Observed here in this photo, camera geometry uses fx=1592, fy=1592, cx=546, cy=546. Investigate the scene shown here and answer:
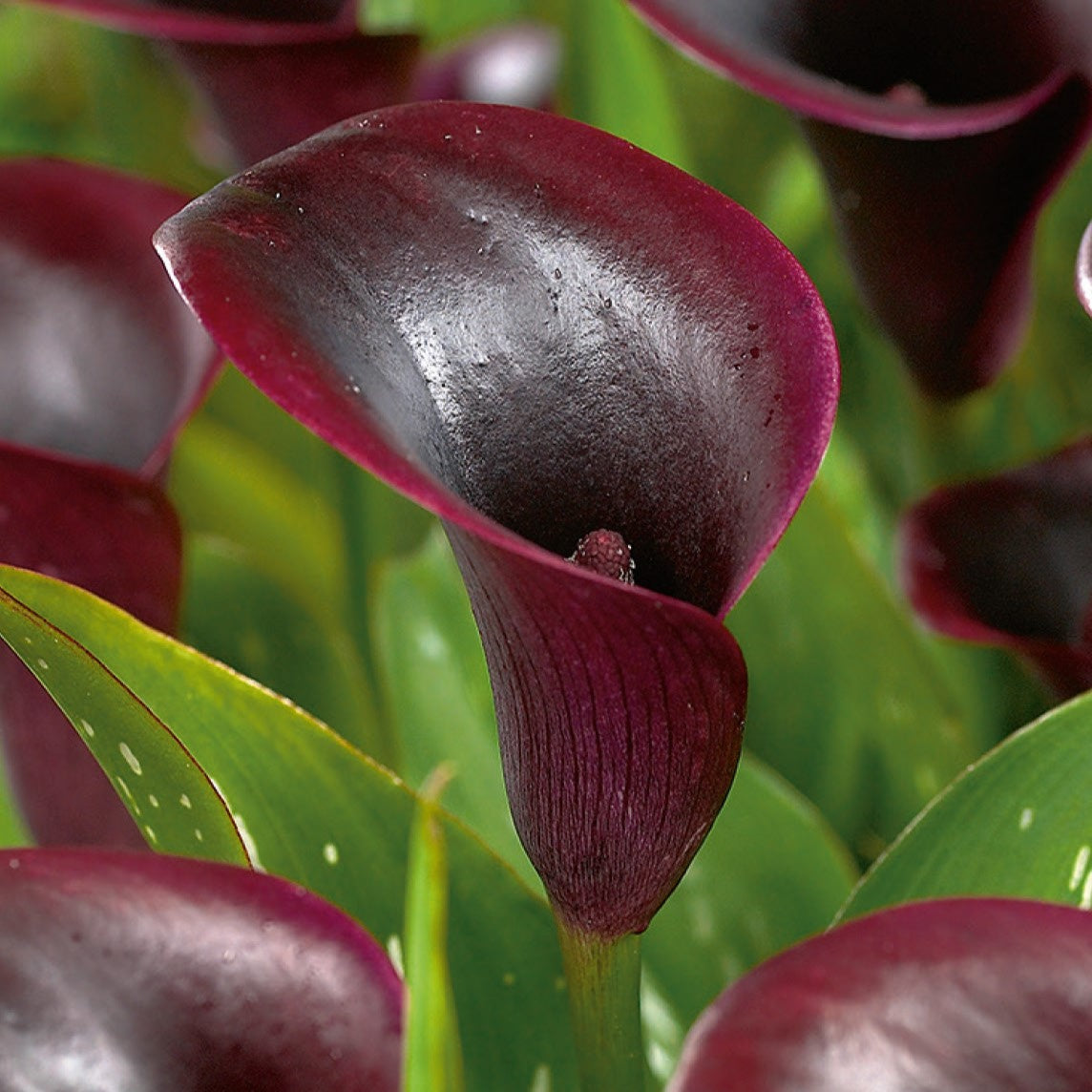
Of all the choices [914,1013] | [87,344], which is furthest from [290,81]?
[914,1013]

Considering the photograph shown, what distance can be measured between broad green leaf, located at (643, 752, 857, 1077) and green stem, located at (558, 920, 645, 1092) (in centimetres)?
15

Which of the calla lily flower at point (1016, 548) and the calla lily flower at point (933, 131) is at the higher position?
the calla lily flower at point (933, 131)

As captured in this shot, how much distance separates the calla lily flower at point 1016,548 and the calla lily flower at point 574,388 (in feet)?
0.69

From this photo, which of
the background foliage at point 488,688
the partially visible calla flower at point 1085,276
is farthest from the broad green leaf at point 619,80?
the partially visible calla flower at point 1085,276

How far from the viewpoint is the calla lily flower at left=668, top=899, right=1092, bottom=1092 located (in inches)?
9.8

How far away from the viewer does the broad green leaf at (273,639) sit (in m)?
0.71

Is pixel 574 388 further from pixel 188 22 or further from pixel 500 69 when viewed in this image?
pixel 500 69

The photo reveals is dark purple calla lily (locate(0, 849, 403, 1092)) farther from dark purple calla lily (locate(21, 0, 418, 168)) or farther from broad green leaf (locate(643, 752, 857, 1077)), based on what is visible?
dark purple calla lily (locate(21, 0, 418, 168))

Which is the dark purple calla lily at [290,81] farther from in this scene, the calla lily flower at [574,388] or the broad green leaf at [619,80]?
the calla lily flower at [574,388]

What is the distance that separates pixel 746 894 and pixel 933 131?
263 millimetres

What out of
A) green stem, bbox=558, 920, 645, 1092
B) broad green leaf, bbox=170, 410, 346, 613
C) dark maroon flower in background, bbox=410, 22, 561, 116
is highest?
dark maroon flower in background, bbox=410, 22, 561, 116

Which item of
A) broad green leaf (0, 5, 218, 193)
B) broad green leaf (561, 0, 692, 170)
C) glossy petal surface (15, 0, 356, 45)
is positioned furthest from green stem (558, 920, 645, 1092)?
broad green leaf (0, 5, 218, 193)

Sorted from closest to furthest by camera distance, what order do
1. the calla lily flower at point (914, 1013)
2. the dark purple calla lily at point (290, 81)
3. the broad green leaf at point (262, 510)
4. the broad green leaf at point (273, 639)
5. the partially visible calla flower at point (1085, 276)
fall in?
the calla lily flower at point (914, 1013) < the partially visible calla flower at point (1085, 276) < the dark purple calla lily at point (290, 81) < the broad green leaf at point (273, 639) < the broad green leaf at point (262, 510)

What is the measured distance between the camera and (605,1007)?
0.38 meters
